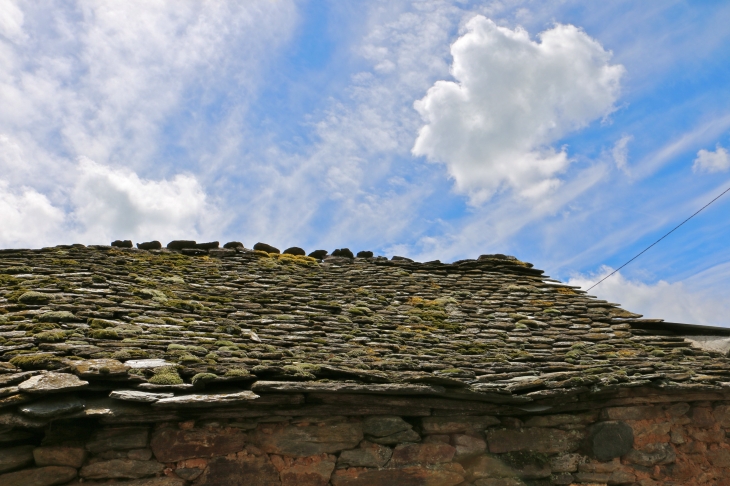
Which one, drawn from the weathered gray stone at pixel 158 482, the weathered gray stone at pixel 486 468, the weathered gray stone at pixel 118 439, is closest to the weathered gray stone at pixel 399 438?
the weathered gray stone at pixel 486 468

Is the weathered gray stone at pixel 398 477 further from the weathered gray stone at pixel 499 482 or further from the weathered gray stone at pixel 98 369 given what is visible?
the weathered gray stone at pixel 98 369

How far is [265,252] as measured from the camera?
33.0 feet

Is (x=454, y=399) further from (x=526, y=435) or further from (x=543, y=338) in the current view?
(x=543, y=338)

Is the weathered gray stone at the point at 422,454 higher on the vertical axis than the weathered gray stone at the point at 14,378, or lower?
lower

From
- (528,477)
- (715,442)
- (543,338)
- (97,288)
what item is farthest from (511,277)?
(97,288)

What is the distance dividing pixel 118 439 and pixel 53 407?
2.00 feet

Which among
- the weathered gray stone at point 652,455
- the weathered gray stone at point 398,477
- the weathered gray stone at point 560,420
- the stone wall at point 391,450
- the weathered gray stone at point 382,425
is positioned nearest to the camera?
the stone wall at point 391,450

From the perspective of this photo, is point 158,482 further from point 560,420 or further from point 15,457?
point 560,420

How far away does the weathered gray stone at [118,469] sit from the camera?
14.3ft

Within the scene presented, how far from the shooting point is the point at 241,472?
15.1 feet

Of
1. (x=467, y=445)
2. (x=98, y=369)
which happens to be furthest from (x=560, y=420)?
(x=98, y=369)

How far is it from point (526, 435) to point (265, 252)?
596 centimetres

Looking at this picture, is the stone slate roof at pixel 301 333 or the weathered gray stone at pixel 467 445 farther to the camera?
the weathered gray stone at pixel 467 445

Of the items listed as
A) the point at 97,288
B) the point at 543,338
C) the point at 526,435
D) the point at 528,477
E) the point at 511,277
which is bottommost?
the point at 528,477
